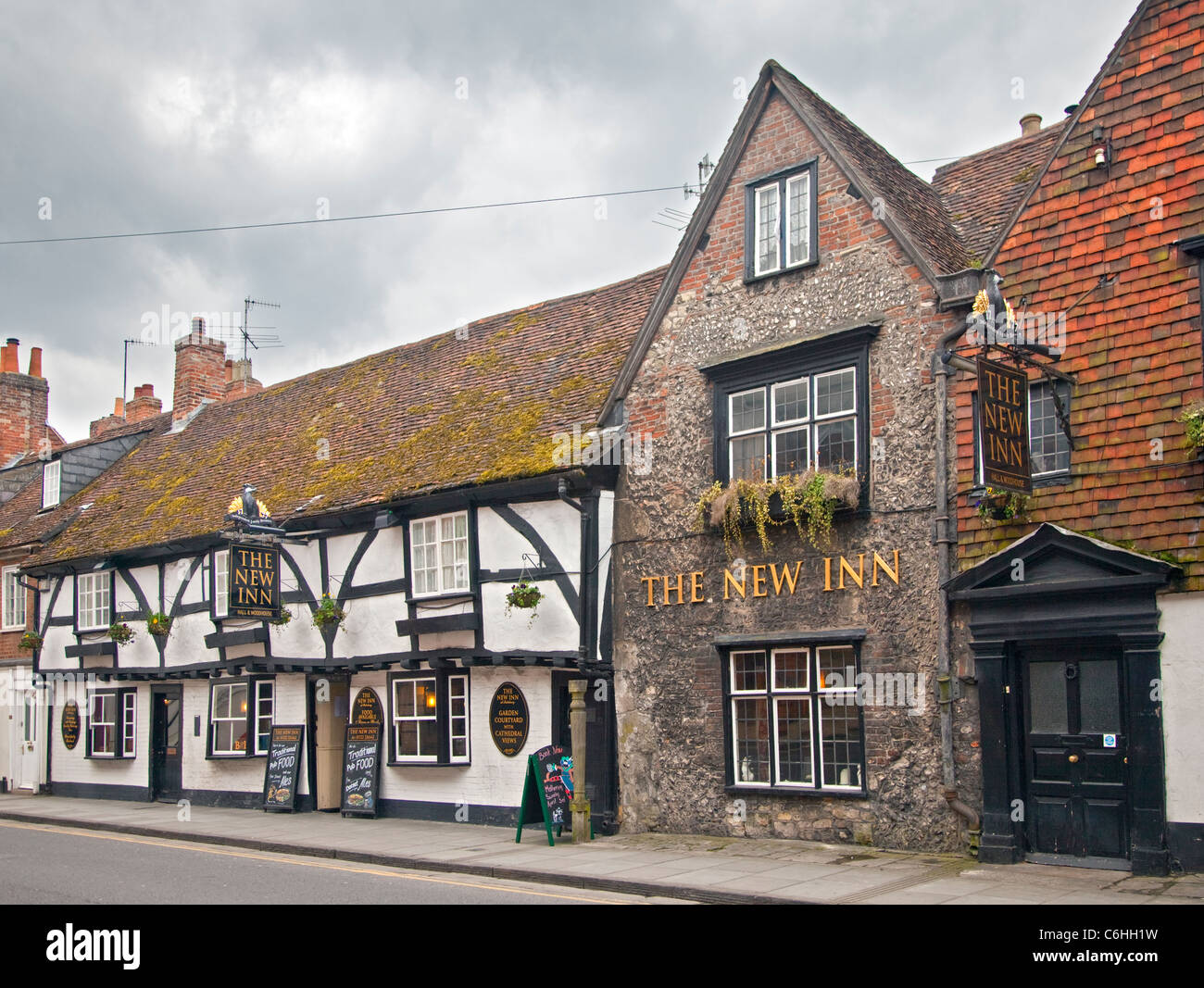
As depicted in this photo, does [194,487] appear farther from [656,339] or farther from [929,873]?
[929,873]

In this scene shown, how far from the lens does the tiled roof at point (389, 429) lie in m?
18.9

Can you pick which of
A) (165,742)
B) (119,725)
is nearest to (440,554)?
(165,742)

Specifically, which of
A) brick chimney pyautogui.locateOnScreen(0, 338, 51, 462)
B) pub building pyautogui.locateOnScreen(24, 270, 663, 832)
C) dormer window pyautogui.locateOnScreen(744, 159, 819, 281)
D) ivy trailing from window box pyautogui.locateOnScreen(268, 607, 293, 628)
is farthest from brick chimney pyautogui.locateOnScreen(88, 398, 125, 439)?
dormer window pyautogui.locateOnScreen(744, 159, 819, 281)

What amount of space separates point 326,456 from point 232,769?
6275mm

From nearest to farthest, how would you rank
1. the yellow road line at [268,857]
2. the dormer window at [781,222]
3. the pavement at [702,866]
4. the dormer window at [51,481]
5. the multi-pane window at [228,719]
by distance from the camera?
the pavement at [702,866], the yellow road line at [268,857], the dormer window at [781,222], the multi-pane window at [228,719], the dormer window at [51,481]

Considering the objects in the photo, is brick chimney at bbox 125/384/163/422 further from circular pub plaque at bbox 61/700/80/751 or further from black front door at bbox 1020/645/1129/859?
black front door at bbox 1020/645/1129/859

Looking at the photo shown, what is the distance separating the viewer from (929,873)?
12.0 metres

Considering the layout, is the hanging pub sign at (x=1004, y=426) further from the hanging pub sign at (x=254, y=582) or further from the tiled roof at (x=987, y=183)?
the hanging pub sign at (x=254, y=582)

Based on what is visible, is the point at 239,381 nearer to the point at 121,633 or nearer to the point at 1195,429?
the point at 121,633

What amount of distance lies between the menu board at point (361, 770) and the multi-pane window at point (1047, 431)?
11.9 metres

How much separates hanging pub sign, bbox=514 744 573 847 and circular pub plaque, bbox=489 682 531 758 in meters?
1.49

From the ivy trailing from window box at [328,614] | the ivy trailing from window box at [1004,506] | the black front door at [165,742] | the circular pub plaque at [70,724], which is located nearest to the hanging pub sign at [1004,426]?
the ivy trailing from window box at [1004,506]

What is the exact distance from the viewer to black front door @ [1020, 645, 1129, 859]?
1177cm
